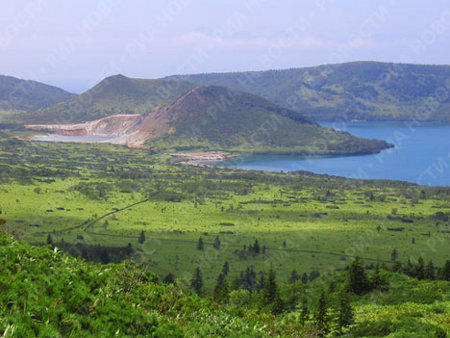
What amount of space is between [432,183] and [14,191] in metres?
146

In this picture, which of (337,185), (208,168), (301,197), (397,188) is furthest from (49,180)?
(397,188)

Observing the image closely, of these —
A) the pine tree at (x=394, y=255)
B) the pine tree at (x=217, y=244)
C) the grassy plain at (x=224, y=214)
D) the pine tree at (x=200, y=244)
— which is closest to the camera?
the pine tree at (x=394, y=255)

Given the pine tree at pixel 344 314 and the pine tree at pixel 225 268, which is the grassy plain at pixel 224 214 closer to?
the pine tree at pixel 225 268

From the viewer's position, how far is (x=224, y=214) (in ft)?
373

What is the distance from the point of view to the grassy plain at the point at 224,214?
81.2 metres

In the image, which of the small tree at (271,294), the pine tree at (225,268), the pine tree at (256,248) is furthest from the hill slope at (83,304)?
the pine tree at (256,248)

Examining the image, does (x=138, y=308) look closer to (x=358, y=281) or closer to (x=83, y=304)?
(x=83, y=304)

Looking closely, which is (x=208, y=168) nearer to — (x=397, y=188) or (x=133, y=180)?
(x=133, y=180)

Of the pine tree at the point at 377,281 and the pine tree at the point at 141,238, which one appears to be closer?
the pine tree at the point at 377,281

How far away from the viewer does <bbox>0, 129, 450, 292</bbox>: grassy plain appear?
81.2 m

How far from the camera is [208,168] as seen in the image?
187 metres

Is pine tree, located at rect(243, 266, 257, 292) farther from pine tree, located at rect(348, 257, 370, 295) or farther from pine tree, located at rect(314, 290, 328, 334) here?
pine tree, located at rect(314, 290, 328, 334)

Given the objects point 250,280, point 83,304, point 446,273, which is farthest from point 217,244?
point 83,304

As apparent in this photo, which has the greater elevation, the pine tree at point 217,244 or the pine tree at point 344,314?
the pine tree at point 344,314
